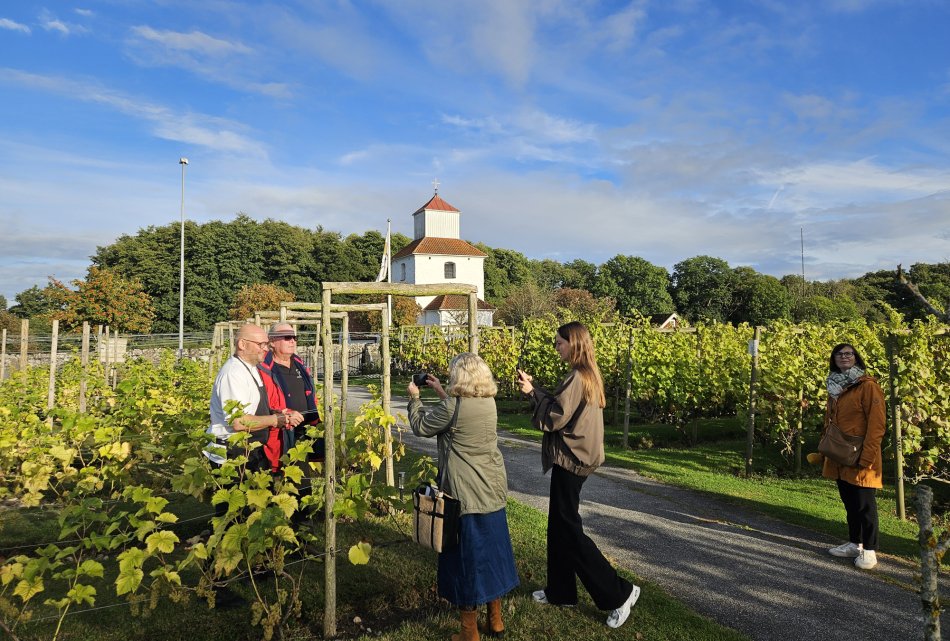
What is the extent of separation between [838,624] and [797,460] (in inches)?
196

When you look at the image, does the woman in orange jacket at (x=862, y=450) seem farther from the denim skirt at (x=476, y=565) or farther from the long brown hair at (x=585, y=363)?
the denim skirt at (x=476, y=565)

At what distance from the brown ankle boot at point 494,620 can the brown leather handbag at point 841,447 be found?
329 cm

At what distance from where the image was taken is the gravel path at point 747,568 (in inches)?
159

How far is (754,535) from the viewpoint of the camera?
5.84 meters

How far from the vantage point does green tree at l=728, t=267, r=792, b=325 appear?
191 feet

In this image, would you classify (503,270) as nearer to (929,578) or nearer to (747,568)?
(747,568)

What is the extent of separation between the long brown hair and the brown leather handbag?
2572 millimetres

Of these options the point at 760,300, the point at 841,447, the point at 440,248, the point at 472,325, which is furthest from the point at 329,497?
the point at 760,300

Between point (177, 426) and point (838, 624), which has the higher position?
point (177, 426)

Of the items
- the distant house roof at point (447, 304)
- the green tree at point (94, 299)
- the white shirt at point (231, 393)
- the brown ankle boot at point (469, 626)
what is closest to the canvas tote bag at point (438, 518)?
the brown ankle boot at point (469, 626)

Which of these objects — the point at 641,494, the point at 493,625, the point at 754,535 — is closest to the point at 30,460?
the point at 493,625

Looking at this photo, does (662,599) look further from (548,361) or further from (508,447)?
(548,361)

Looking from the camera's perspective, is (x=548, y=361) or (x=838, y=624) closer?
(x=838, y=624)

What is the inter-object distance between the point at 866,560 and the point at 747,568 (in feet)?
3.22
